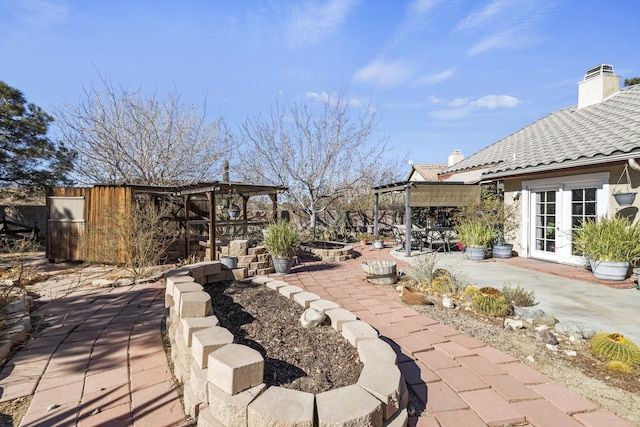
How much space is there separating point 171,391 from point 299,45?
8360 mm

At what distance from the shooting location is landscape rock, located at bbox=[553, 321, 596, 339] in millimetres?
3178

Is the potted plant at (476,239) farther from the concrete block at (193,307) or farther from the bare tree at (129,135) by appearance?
the bare tree at (129,135)

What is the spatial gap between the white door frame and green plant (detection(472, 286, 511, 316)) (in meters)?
3.77

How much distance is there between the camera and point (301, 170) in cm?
1296

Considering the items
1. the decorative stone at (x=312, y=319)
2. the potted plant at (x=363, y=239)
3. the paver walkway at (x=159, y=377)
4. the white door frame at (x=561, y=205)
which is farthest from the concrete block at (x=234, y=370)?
the potted plant at (x=363, y=239)

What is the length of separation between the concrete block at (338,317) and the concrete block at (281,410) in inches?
47.6

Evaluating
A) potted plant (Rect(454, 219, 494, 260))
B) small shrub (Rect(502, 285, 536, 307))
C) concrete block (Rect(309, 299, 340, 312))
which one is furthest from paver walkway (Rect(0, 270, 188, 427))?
potted plant (Rect(454, 219, 494, 260))

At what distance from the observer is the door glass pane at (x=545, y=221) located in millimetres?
7152

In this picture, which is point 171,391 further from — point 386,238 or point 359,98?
point 359,98

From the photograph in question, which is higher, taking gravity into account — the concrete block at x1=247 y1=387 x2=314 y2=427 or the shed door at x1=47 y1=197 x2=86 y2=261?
the shed door at x1=47 y1=197 x2=86 y2=261

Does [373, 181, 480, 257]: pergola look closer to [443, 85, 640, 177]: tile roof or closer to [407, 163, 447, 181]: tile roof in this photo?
[443, 85, 640, 177]: tile roof

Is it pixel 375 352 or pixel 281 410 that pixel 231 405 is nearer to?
pixel 281 410

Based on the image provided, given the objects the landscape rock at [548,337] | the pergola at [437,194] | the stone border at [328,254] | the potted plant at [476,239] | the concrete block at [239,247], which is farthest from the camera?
the pergola at [437,194]

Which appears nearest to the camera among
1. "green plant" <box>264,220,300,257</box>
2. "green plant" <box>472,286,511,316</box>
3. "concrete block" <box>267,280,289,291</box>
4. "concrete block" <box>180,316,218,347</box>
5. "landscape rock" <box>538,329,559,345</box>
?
"concrete block" <box>180,316,218,347</box>
